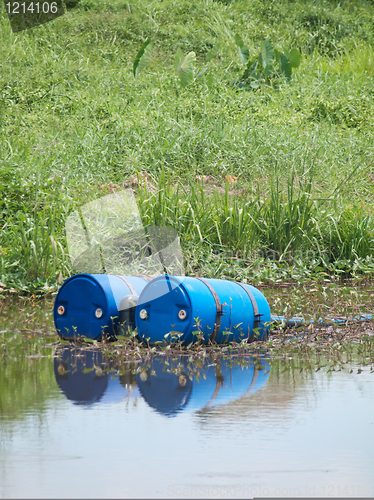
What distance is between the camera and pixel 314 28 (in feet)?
71.5

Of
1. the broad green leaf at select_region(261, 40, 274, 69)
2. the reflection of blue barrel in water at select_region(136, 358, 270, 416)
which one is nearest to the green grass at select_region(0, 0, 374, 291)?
the broad green leaf at select_region(261, 40, 274, 69)

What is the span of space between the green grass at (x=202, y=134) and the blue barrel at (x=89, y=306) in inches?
79.5

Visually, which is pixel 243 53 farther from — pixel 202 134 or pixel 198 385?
pixel 198 385

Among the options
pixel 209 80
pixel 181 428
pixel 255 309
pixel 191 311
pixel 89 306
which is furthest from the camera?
pixel 209 80

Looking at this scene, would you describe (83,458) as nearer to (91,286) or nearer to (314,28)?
(91,286)

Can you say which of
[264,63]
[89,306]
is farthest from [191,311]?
[264,63]

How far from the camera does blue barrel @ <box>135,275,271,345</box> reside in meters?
5.06

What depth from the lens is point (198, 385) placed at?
4.43m

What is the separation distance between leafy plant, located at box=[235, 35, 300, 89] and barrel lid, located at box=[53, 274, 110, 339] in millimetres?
13045

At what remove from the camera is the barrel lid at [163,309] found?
5055mm

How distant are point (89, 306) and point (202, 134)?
823 cm

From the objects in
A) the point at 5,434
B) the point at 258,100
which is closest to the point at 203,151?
the point at 258,100

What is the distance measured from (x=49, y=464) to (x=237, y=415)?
3.95 feet

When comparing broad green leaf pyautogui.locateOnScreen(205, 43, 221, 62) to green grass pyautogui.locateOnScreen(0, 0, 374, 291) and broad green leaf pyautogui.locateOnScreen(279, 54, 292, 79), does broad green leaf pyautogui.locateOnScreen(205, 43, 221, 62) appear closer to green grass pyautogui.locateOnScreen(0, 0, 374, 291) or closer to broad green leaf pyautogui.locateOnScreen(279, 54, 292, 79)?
green grass pyautogui.locateOnScreen(0, 0, 374, 291)
